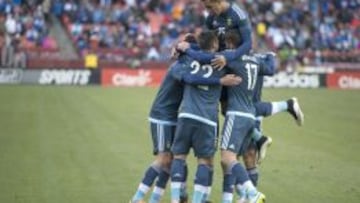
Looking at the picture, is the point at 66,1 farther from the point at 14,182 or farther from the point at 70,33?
the point at 14,182

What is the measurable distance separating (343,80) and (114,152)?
2274cm

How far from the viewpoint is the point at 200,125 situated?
8.59 m

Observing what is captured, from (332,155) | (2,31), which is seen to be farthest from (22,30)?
(332,155)

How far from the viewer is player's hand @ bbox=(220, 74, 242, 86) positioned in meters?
8.52

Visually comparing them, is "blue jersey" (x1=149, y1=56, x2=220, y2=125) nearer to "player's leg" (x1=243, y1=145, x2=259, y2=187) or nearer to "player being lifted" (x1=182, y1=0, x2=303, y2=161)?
"player being lifted" (x1=182, y1=0, x2=303, y2=161)

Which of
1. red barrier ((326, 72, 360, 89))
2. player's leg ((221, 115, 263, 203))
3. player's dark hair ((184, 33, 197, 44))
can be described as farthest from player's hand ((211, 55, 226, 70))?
red barrier ((326, 72, 360, 89))

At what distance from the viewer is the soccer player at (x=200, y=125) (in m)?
8.59

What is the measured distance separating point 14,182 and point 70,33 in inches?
1038

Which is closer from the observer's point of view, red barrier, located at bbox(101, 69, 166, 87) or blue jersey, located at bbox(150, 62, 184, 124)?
blue jersey, located at bbox(150, 62, 184, 124)

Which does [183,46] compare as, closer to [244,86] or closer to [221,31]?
[221,31]

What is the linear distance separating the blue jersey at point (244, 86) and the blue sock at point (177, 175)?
0.81 metres

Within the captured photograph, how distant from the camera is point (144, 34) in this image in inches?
1486

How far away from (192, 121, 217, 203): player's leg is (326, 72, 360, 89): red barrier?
2705 cm

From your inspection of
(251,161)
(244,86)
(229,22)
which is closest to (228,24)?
(229,22)
